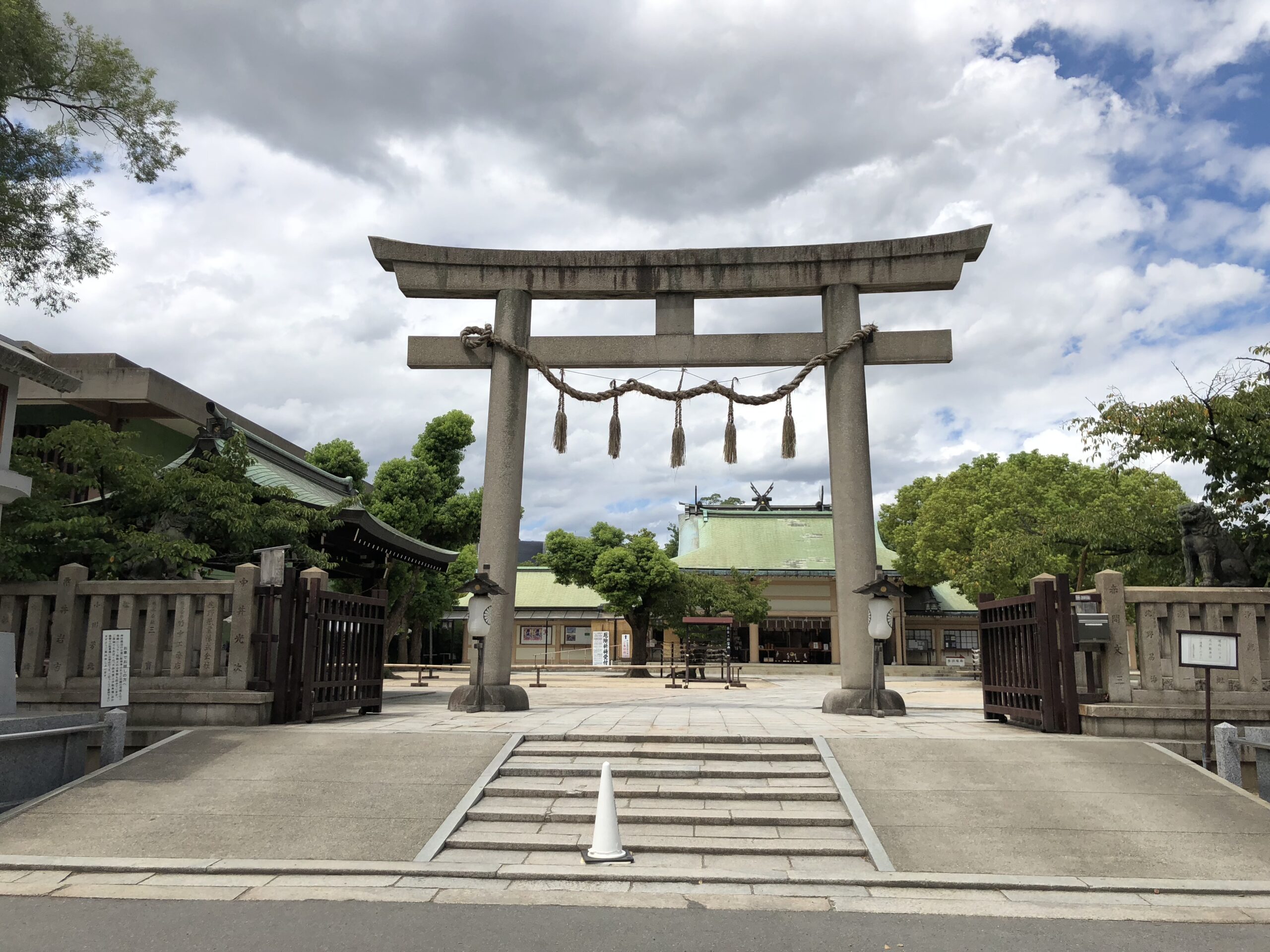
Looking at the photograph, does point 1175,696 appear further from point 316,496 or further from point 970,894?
point 316,496

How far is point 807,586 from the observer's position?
35031mm

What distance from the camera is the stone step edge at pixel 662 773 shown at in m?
7.31

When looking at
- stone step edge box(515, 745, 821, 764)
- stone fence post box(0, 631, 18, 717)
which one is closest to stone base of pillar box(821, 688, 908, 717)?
stone step edge box(515, 745, 821, 764)

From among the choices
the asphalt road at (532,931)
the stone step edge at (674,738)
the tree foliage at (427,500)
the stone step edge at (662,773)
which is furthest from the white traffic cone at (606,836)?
the tree foliage at (427,500)

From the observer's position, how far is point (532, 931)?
15.4ft

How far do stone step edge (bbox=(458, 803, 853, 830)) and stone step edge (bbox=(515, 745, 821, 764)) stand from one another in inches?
40.8

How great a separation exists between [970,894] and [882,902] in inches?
23.5

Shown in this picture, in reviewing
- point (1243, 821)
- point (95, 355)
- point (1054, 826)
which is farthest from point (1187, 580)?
point (95, 355)

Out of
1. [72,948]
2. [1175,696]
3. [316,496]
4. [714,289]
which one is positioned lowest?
[72,948]

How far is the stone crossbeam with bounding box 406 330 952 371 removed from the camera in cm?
1221

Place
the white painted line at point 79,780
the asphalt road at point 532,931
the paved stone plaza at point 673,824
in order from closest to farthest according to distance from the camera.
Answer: the asphalt road at point 532,931 → the paved stone plaza at point 673,824 → the white painted line at point 79,780

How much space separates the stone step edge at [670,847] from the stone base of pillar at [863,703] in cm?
511

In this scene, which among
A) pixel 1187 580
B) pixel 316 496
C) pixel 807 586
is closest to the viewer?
pixel 1187 580

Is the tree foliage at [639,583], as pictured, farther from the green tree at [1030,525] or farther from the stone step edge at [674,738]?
the stone step edge at [674,738]
